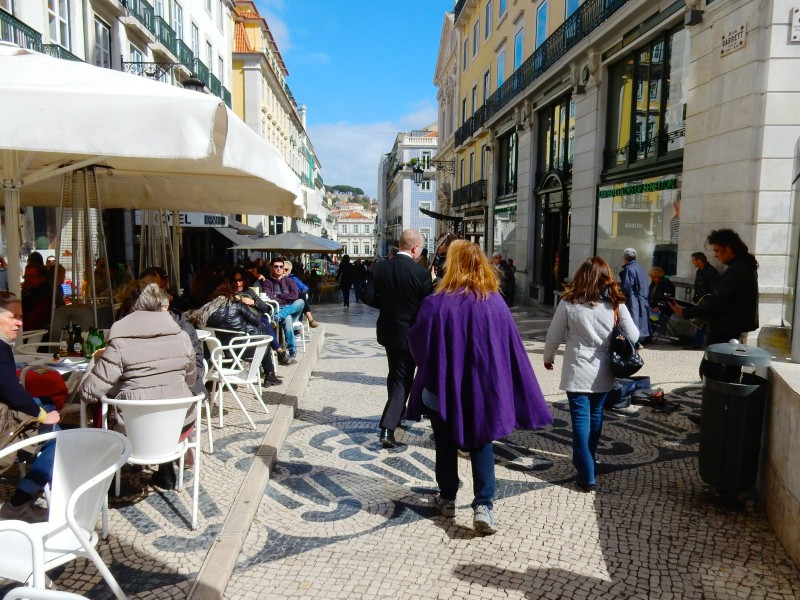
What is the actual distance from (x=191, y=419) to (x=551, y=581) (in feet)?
7.72

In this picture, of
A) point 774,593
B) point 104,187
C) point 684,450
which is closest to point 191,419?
point 774,593

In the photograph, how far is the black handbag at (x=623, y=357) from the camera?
13.5 ft

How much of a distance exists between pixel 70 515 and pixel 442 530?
2157 mm

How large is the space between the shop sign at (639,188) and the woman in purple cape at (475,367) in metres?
8.62

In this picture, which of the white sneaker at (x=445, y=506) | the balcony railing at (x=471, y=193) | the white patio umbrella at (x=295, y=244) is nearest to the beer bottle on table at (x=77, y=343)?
the white sneaker at (x=445, y=506)

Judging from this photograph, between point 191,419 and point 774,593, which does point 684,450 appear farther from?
point 191,419

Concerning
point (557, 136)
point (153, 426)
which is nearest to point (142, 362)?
point (153, 426)

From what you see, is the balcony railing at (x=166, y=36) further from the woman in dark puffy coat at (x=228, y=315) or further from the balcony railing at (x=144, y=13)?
the woman in dark puffy coat at (x=228, y=315)

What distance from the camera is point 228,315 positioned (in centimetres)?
619

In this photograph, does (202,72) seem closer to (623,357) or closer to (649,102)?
(649,102)

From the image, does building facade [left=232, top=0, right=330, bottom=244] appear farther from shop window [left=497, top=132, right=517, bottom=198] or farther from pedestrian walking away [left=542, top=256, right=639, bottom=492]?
pedestrian walking away [left=542, top=256, right=639, bottom=492]

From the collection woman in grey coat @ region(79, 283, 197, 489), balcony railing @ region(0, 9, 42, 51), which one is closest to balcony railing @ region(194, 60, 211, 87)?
balcony railing @ region(0, 9, 42, 51)

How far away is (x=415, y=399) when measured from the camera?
3732 mm

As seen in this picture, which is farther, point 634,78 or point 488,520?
point 634,78
